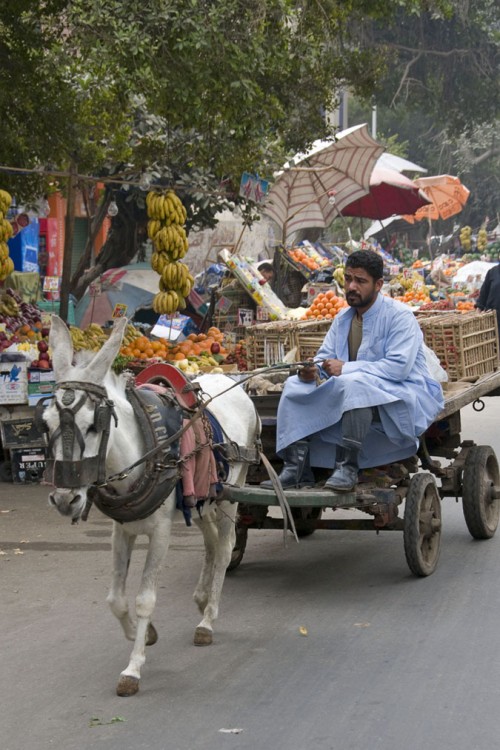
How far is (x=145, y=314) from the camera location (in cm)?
1831

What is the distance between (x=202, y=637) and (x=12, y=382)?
17.5ft

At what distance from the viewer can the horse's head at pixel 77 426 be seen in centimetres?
434

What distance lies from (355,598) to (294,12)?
18.5 ft

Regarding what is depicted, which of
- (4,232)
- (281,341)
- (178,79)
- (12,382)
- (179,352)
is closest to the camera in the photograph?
(281,341)

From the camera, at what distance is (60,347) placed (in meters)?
4.59

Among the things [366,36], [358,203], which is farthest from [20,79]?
[366,36]

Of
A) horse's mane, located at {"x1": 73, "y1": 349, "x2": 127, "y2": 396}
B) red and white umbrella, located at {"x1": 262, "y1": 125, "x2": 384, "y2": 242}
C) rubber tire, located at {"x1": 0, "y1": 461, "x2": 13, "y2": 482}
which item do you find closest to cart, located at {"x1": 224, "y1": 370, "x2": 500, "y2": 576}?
horse's mane, located at {"x1": 73, "y1": 349, "x2": 127, "y2": 396}

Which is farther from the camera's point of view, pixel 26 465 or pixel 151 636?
pixel 26 465

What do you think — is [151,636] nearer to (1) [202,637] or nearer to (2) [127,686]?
(1) [202,637]

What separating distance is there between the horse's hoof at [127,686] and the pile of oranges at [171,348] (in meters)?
6.46

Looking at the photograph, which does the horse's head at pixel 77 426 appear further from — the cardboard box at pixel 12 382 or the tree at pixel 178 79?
the cardboard box at pixel 12 382

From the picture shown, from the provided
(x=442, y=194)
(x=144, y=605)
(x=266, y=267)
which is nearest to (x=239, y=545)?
(x=144, y=605)

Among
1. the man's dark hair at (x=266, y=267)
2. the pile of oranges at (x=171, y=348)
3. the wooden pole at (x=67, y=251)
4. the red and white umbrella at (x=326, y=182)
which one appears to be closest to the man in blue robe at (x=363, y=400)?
the pile of oranges at (x=171, y=348)

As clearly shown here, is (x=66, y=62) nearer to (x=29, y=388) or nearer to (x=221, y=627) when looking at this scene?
(x=29, y=388)
